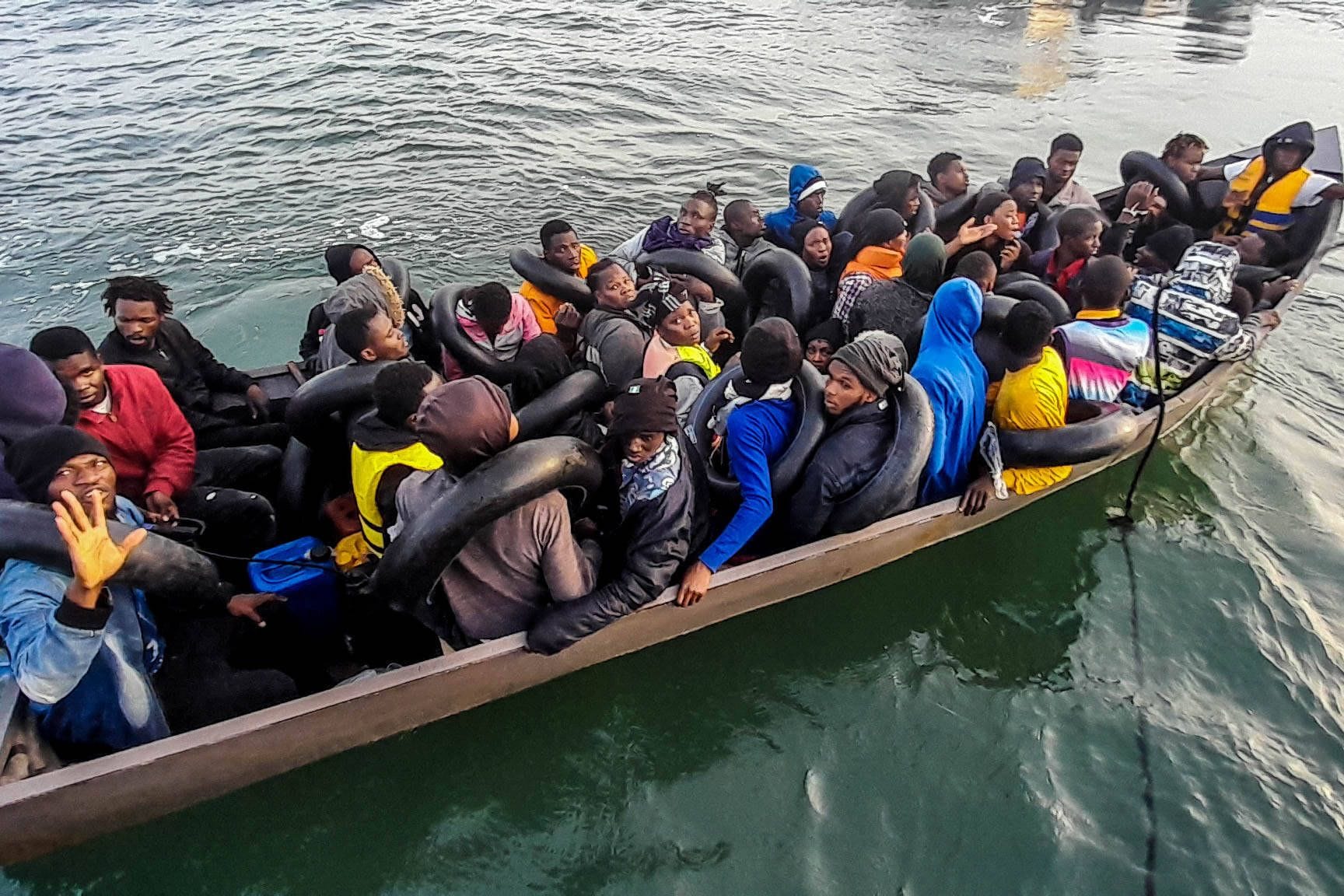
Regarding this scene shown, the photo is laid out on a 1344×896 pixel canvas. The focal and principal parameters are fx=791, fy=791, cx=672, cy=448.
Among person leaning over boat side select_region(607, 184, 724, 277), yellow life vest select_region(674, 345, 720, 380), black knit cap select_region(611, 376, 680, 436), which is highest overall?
black knit cap select_region(611, 376, 680, 436)

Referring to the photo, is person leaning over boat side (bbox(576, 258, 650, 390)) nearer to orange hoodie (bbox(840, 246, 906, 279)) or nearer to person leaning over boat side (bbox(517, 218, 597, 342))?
person leaning over boat side (bbox(517, 218, 597, 342))

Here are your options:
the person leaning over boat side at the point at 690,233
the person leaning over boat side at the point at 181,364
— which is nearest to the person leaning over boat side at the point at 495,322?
the person leaning over boat side at the point at 690,233

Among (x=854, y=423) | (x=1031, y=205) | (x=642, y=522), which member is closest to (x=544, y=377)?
(x=642, y=522)

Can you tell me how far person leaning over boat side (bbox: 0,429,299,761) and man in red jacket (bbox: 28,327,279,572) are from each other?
45cm

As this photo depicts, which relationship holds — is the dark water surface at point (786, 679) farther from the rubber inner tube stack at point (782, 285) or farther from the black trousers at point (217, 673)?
the rubber inner tube stack at point (782, 285)

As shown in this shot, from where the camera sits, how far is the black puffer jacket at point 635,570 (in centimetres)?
312

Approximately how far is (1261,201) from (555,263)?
594cm

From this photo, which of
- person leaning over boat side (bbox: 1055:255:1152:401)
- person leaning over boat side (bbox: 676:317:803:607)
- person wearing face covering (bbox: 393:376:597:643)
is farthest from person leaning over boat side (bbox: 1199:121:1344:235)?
person wearing face covering (bbox: 393:376:597:643)

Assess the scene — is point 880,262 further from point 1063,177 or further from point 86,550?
point 86,550

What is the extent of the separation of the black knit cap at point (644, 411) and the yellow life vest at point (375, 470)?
0.74 meters

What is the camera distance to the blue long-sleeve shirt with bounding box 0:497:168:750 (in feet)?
7.84

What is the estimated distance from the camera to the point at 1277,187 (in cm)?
653

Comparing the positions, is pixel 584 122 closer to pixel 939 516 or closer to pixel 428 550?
pixel 939 516

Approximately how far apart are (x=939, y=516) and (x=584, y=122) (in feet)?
31.3
